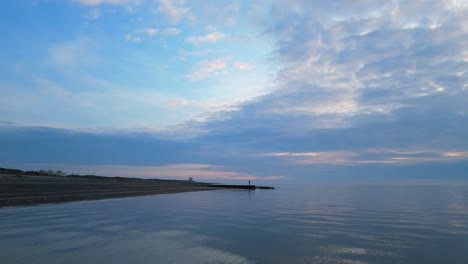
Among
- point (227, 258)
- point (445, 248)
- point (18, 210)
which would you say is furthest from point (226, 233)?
point (18, 210)

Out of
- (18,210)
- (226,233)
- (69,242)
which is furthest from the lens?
(18,210)

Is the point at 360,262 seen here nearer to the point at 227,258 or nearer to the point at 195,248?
the point at 227,258

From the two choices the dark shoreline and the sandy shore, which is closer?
the sandy shore

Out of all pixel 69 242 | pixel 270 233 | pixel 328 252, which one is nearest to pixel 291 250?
pixel 328 252

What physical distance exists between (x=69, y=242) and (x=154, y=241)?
2984mm

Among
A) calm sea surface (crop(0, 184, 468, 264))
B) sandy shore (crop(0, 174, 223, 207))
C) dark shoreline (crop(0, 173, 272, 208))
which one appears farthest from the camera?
dark shoreline (crop(0, 173, 272, 208))

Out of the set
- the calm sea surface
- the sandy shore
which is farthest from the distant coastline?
the calm sea surface

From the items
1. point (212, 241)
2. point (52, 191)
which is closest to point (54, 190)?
point (52, 191)

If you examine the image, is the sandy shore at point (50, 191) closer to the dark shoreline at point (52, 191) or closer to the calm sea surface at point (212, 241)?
the dark shoreline at point (52, 191)

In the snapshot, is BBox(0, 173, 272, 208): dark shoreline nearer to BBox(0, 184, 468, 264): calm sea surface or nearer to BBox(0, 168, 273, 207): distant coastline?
BBox(0, 168, 273, 207): distant coastline

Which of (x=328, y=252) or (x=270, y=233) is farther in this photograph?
(x=270, y=233)

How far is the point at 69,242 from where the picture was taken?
36.1 feet

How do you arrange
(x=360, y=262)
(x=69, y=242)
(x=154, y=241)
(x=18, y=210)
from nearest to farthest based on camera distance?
(x=360, y=262) < (x=69, y=242) < (x=154, y=241) < (x=18, y=210)

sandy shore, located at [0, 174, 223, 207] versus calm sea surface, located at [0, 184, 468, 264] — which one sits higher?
sandy shore, located at [0, 174, 223, 207]
